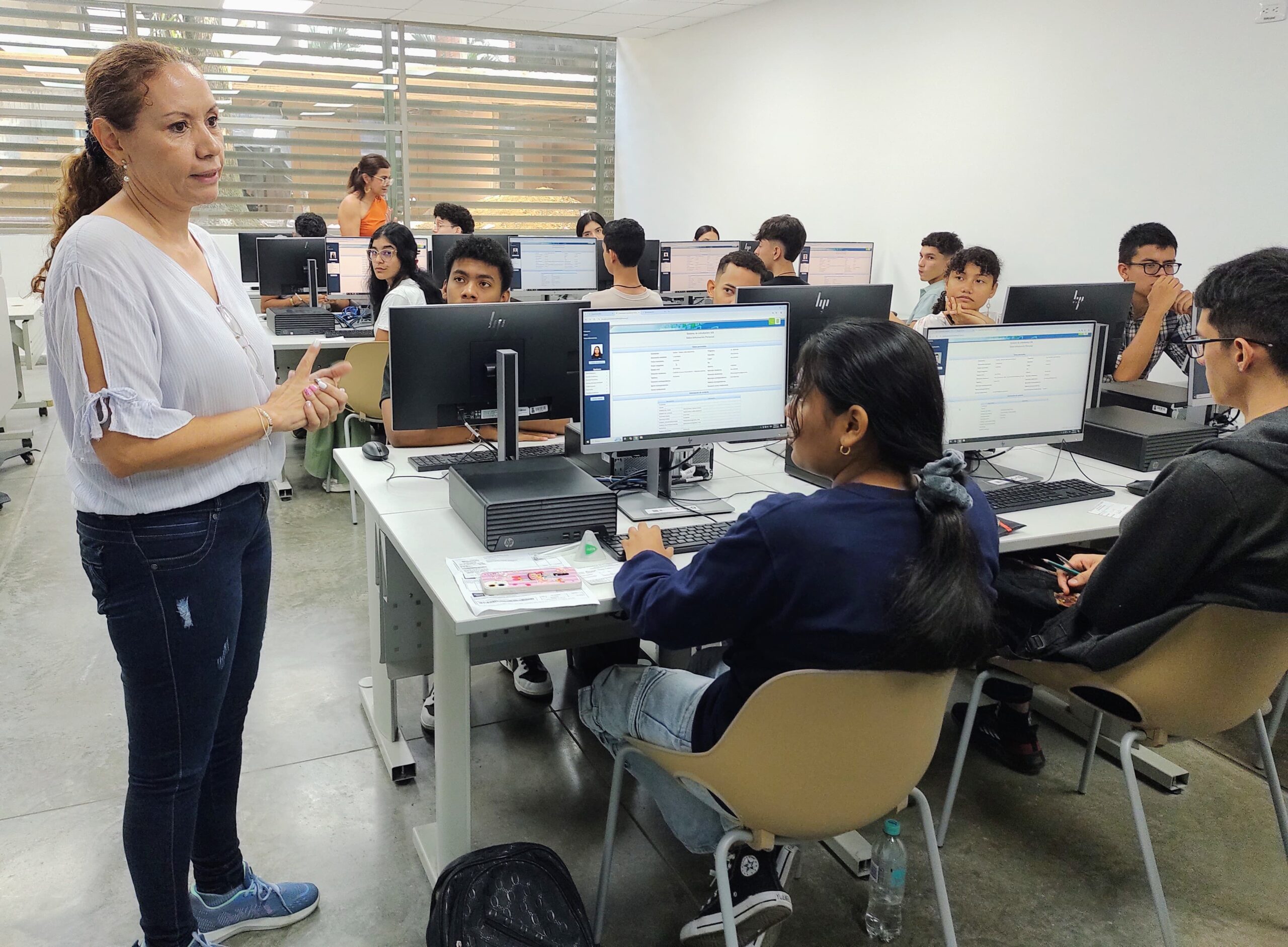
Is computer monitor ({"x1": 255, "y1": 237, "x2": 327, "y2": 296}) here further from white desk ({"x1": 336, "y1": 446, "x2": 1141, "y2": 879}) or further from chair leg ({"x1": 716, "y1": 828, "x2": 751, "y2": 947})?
chair leg ({"x1": 716, "y1": 828, "x2": 751, "y2": 947})

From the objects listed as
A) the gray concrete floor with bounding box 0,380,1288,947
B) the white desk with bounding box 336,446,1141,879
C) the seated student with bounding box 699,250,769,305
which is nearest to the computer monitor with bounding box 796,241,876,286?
the seated student with bounding box 699,250,769,305

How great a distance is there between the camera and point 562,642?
6.86ft

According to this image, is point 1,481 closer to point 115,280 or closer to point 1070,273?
point 115,280

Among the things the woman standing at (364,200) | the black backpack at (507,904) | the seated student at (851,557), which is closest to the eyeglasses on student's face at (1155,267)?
the seated student at (851,557)

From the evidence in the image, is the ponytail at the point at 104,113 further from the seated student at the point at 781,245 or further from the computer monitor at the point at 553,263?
the computer monitor at the point at 553,263

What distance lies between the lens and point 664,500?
7.61 ft

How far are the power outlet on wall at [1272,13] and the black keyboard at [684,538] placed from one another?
3812 mm

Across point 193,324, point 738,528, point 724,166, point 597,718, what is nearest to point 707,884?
point 597,718

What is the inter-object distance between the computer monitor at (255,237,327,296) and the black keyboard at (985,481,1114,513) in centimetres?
440

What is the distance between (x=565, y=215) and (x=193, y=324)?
9.17 meters

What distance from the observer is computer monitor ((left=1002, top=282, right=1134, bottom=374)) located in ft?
10.5

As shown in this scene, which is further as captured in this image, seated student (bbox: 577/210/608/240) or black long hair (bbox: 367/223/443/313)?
seated student (bbox: 577/210/608/240)

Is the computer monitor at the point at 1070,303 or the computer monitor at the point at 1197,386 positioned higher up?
the computer monitor at the point at 1070,303

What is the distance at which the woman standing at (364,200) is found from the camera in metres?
6.71
